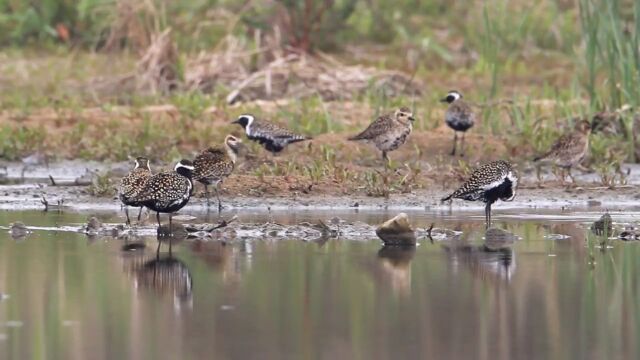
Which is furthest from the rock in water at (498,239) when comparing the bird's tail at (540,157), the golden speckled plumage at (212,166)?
the bird's tail at (540,157)

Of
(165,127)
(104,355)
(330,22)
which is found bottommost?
(104,355)

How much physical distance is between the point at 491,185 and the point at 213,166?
2692mm

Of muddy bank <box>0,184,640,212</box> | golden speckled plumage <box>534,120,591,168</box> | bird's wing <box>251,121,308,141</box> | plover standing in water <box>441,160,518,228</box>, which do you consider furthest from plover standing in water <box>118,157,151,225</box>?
golden speckled plumage <box>534,120,591,168</box>

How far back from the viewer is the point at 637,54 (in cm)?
1730

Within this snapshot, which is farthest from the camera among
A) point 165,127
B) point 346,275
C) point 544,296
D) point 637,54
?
point 165,127

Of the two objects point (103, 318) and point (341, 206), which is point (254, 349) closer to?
point (103, 318)

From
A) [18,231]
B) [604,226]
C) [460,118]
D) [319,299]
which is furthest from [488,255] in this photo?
[460,118]

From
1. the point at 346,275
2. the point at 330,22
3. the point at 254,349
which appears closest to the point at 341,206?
the point at 346,275

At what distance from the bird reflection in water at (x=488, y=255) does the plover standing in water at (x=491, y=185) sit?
0.43 metres

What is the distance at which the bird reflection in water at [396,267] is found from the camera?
10922mm

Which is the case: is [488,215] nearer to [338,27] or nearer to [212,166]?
[212,166]

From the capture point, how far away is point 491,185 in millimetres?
13500

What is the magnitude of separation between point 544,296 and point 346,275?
134 cm

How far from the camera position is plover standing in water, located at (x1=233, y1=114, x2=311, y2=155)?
1730cm
